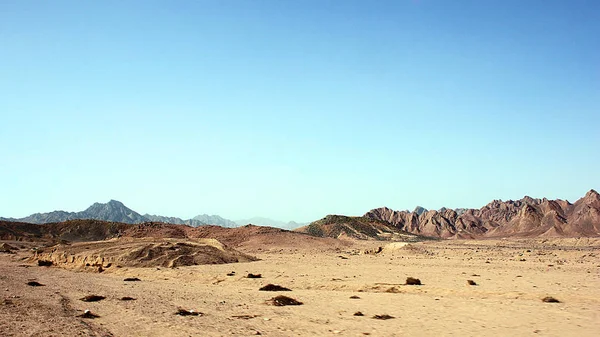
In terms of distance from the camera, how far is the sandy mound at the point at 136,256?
37.0 metres

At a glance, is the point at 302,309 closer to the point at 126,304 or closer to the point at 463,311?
the point at 463,311

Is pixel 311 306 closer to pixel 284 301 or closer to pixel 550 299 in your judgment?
pixel 284 301

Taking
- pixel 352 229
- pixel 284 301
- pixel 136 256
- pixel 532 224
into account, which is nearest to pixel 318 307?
pixel 284 301

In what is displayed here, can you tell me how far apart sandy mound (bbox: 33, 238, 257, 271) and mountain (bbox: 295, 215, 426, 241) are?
63.3 m

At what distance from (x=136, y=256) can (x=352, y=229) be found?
77358 mm

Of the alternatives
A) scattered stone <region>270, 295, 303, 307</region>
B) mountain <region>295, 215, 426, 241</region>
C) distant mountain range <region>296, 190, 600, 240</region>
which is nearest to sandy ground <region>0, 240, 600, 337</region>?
scattered stone <region>270, 295, 303, 307</region>

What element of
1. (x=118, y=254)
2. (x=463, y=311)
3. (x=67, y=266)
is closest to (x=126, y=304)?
(x=463, y=311)

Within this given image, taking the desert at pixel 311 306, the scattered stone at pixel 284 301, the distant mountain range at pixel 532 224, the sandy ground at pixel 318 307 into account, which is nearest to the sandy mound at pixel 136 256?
the desert at pixel 311 306

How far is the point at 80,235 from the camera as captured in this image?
86.4 meters

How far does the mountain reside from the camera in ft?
344

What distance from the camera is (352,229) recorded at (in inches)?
4294

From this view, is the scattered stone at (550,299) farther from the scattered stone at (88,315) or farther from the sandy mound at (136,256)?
the sandy mound at (136,256)

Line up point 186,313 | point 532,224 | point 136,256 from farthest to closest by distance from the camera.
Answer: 1. point 532,224
2. point 136,256
3. point 186,313

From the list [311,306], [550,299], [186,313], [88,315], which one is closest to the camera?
[88,315]
